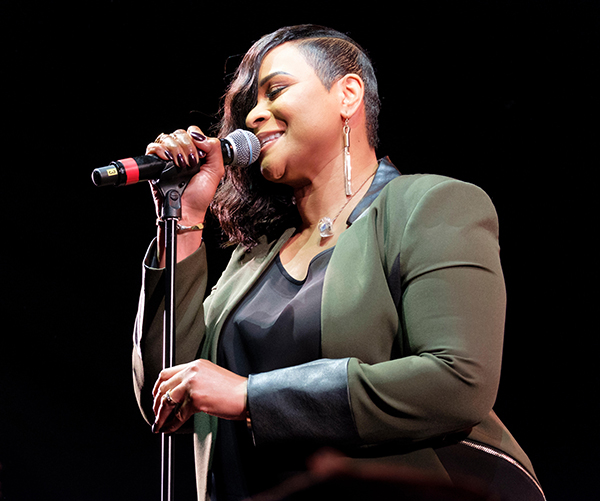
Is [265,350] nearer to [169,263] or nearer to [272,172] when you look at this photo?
[169,263]

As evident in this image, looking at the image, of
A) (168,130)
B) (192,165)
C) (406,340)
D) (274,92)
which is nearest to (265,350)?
(406,340)

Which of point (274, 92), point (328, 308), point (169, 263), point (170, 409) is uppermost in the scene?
point (274, 92)

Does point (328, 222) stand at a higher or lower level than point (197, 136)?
lower

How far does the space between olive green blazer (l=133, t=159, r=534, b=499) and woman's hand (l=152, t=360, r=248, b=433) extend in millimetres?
47

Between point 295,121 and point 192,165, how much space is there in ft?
1.08

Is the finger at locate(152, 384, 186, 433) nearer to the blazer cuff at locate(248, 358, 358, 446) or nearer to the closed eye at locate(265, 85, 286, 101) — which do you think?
the blazer cuff at locate(248, 358, 358, 446)

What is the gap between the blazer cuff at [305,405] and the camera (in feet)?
3.53

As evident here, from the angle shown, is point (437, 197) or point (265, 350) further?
point (265, 350)

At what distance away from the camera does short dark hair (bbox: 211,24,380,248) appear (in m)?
1.68

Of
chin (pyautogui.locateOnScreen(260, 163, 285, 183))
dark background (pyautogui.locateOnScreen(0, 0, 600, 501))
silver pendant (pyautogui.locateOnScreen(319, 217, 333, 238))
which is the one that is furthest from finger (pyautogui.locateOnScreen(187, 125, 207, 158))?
dark background (pyautogui.locateOnScreen(0, 0, 600, 501))

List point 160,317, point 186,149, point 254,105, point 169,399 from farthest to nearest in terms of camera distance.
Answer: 1. point 254,105
2. point 160,317
3. point 186,149
4. point 169,399

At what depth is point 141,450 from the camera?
2.50 metres

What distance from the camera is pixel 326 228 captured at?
1.54 meters

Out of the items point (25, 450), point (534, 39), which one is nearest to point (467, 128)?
point (534, 39)
